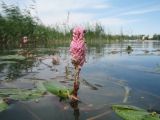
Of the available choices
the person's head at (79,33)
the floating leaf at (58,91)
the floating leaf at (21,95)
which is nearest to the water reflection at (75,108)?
the floating leaf at (58,91)

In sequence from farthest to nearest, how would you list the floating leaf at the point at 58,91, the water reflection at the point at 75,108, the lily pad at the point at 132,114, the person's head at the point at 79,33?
the floating leaf at the point at 58,91 → the person's head at the point at 79,33 → the water reflection at the point at 75,108 → the lily pad at the point at 132,114

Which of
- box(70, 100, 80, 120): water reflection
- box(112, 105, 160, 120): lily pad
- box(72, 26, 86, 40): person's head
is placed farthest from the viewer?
box(72, 26, 86, 40): person's head

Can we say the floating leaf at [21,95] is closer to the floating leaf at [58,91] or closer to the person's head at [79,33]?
the floating leaf at [58,91]

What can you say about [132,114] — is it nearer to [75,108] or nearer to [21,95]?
[75,108]

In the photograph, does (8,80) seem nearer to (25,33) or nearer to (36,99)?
(36,99)

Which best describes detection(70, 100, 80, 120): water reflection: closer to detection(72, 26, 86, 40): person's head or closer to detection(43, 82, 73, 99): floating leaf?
detection(43, 82, 73, 99): floating leaf

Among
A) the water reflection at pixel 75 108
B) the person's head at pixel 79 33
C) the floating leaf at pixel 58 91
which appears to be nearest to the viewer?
the water reflection at pixel 75 108

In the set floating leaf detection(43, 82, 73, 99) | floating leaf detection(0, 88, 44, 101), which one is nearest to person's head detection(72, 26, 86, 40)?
floating leaf detection(43, 82, 73, 99)

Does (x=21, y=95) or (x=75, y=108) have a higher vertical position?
(x=21, y=95)

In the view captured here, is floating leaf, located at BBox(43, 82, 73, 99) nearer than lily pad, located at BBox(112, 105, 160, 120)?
No

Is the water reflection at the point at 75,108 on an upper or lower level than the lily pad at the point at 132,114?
lower

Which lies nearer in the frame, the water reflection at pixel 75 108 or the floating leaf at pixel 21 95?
the water reflection at pixel 75 108

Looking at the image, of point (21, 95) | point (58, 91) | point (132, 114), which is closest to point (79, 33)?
point (58, 91)

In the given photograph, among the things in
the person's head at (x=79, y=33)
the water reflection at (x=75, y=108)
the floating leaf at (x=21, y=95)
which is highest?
the person's head at (x=79, y=33)
